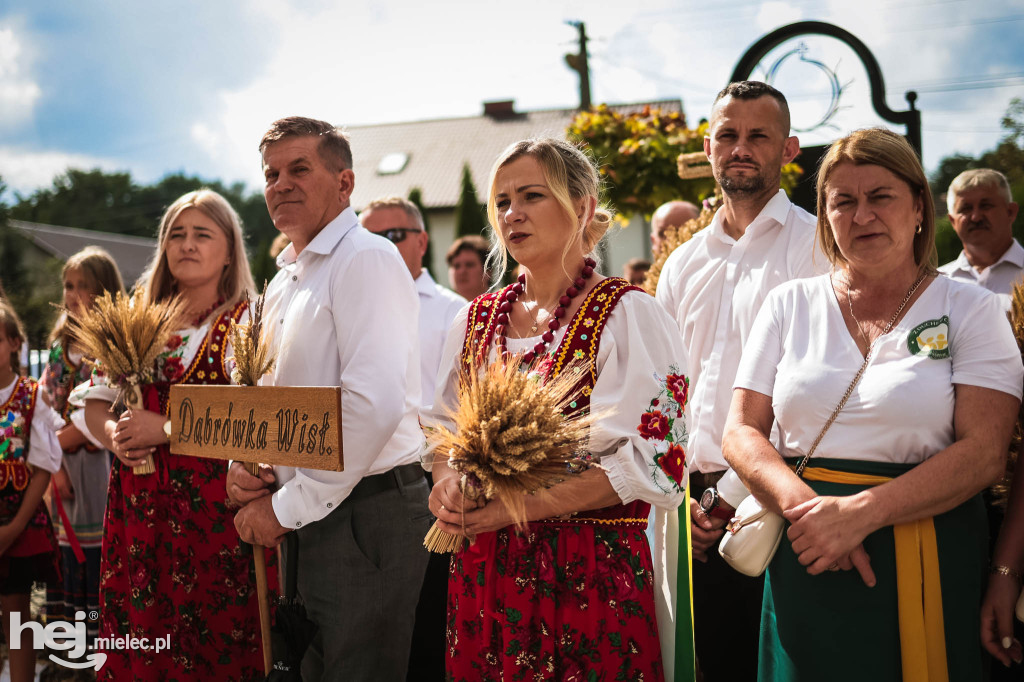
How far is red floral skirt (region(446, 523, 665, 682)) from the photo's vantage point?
1939mm

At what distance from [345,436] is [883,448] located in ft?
4.94

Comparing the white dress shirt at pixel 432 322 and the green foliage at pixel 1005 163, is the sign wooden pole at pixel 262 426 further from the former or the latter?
the green foliage at pixel 1005 163

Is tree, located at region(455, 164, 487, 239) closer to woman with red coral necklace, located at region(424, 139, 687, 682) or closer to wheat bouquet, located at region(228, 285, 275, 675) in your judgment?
wheat bouquet, located at region(228, 285, 275, 675)

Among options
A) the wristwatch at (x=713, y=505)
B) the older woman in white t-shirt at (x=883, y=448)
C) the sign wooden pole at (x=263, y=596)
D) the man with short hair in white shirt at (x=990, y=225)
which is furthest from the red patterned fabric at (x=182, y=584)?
the man with short hair in white shirt at (x=990, y=225)

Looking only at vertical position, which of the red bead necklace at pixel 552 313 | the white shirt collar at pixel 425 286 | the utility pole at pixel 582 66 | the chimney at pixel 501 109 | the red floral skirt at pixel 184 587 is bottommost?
the red floral skirt at pixel 184 587

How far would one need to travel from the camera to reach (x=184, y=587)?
299 centimetres

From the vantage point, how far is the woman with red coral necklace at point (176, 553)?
2.96 m

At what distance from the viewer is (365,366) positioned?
2434 mm

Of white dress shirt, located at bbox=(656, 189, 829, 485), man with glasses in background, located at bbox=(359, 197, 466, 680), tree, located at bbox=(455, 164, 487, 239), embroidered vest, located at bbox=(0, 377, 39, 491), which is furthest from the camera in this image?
tree, located at bbox=(455, 164, 487, 239)

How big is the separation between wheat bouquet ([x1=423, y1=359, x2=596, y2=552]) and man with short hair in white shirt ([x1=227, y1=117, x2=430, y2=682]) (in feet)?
2.33

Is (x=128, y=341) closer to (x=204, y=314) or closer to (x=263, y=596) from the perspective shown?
(x=204, y=314)

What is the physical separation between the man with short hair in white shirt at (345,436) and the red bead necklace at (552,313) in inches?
17.2

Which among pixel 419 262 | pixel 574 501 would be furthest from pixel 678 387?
pixel 419 262

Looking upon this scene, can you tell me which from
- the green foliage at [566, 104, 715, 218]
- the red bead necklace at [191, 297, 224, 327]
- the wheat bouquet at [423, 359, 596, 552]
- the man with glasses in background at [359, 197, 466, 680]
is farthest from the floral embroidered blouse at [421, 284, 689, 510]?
the green foliage at [566, 104, 715, 218]
